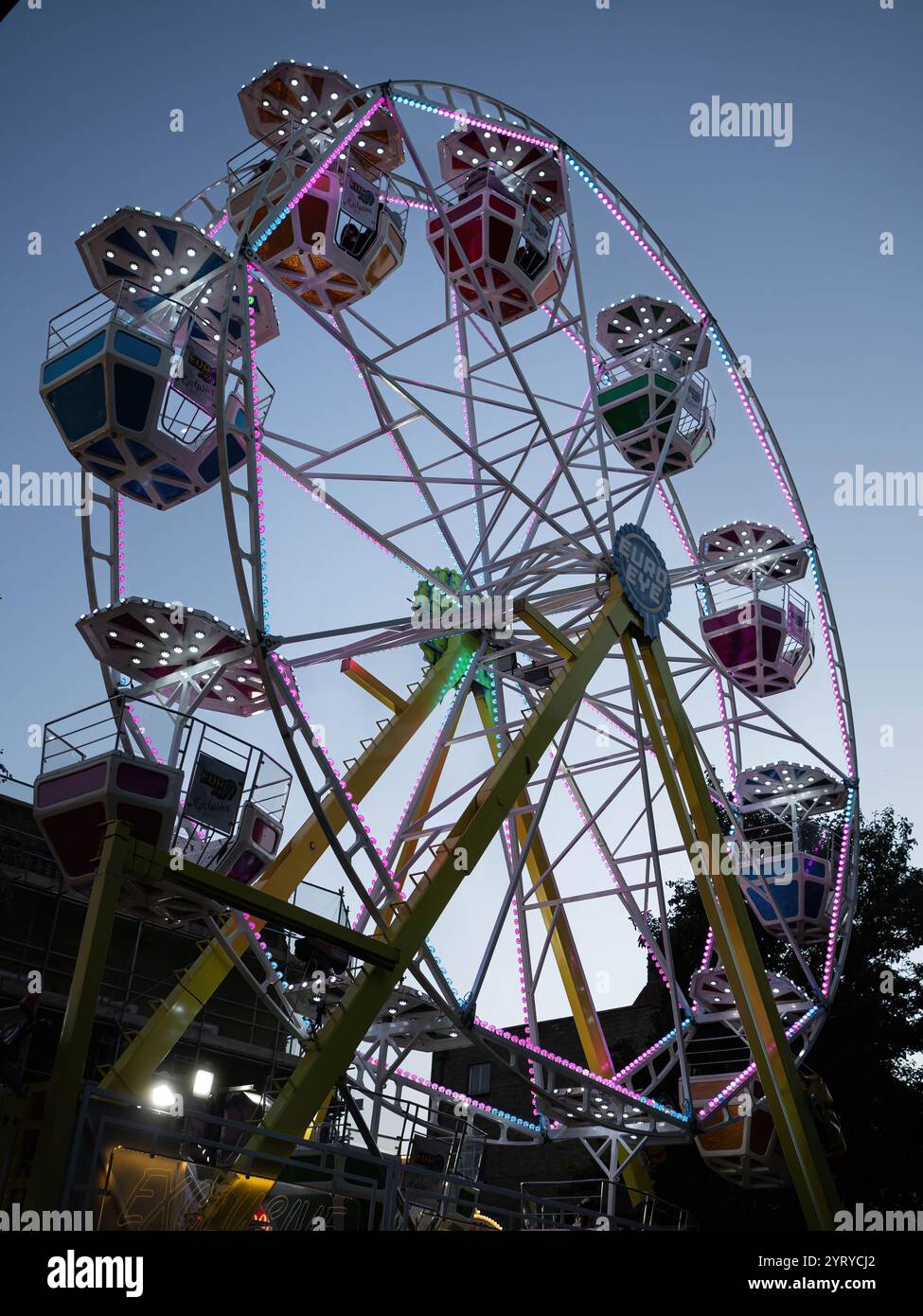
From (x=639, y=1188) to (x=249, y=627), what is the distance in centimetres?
1088

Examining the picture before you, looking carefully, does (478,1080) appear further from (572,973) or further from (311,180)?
(311,180)

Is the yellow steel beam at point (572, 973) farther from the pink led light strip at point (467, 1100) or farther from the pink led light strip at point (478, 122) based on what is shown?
the pink led light strip at point (478, 122)

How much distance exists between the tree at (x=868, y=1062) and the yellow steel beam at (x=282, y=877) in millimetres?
8472

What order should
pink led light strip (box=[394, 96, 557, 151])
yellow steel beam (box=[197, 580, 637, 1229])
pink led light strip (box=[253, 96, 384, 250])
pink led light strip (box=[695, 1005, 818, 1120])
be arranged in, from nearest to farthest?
1. yellow steel beam (box=[197, 580, 637, 1229])
2. pink led light strip (box=[253, 96, 384, 250])
3. pink led light strip (box=[394, 96, 557, 151])
4. pink led light strip (box=[695, 1005, 818, 1120])

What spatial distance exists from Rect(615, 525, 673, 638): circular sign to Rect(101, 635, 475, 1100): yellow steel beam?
247cm

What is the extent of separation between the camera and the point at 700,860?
16859 mm

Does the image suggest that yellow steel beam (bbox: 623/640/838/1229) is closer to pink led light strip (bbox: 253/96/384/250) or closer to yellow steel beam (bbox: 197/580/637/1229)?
yellow steel beam (bbox: 197/580/637/1229)

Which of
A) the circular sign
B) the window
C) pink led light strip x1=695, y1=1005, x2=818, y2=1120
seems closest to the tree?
pink led light strip x1=695, y1=1005, x2=818, y2=1120

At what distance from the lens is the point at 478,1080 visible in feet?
122

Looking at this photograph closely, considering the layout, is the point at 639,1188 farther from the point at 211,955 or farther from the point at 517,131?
the point at 517,131

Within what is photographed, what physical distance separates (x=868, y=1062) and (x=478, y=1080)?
16.5 m

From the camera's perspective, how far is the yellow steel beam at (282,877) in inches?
517

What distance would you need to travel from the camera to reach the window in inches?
1451

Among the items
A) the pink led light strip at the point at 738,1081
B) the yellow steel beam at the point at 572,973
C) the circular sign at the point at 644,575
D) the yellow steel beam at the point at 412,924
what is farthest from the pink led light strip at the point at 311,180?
the pink led light strip at the point at 738,1081
